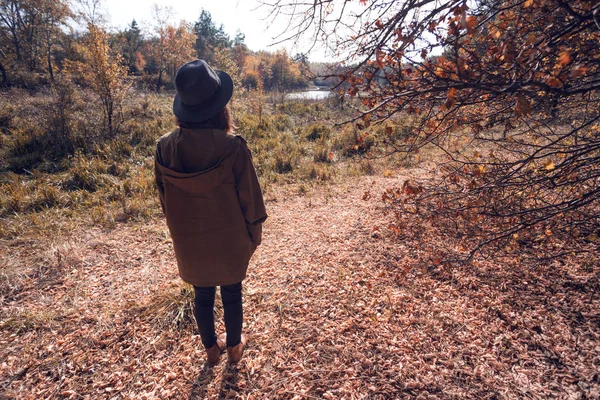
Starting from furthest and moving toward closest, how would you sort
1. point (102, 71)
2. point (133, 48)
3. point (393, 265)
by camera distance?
point (133, 48)
point (102, 71)
point (393, 265)

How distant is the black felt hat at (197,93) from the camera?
148 cm

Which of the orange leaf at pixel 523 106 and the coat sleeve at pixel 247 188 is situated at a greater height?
the orange leaf at pixel 523 106

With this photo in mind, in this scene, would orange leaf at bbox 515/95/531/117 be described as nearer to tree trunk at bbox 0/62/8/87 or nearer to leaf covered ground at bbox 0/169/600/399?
leaf covered ground at bbox 0/169/600/399

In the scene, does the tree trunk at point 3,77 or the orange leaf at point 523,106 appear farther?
the tree trunk at point 3,77

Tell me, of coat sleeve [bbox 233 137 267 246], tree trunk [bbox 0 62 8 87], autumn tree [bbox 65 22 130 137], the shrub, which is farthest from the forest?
tree trunk [bbox 0 62 8 87]

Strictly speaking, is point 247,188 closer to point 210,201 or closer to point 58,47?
point 210,201

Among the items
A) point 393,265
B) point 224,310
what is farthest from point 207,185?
point 393,265

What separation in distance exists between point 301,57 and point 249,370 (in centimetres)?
254

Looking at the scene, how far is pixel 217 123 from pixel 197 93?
182 mm

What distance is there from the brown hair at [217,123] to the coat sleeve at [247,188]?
12cm

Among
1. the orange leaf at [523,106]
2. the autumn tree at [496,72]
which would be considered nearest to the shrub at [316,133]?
the autumn tree at [496,72]

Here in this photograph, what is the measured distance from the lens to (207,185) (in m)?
1.49

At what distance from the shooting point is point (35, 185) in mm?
5688

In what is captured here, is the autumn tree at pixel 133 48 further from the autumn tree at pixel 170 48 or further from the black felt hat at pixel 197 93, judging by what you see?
the black felt hat at pixel 197 93
